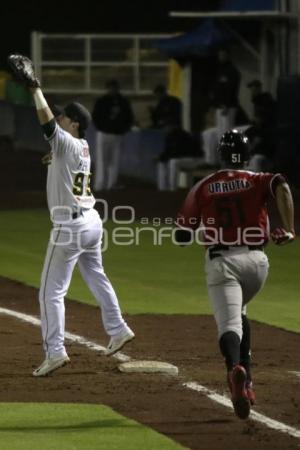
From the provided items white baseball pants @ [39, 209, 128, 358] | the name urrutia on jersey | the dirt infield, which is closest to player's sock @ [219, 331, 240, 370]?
the dirt infield

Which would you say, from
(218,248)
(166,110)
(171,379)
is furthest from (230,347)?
(166,110)

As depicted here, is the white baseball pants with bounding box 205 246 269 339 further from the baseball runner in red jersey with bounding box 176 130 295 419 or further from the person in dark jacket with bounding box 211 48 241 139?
the person in dark jacket with bounding box 211 48 241 139

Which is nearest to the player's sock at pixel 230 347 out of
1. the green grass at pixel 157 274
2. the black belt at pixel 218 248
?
the black belt at pixel 218 248

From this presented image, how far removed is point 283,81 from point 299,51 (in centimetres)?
217

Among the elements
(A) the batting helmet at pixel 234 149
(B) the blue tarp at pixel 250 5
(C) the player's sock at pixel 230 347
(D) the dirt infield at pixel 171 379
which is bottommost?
(D) the dirt infield at pixel 171 379

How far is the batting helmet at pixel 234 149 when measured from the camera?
10305 mm

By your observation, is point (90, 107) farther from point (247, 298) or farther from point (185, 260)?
point (247, 298)

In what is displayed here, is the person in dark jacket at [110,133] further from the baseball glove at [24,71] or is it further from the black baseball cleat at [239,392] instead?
the black baseball cleat at [239,392]

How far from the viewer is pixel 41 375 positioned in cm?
1178

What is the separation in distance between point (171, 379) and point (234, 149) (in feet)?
7.09

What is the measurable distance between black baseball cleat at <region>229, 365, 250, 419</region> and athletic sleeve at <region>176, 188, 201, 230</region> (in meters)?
1.01

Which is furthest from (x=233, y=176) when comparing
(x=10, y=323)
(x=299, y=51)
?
(x=299, y=51)

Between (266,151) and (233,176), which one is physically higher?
(233,176)

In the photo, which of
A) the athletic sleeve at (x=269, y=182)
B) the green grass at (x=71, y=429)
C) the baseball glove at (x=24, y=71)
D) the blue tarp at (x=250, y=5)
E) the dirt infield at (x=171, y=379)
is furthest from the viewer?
the blue tarp at (x=250, y=5)
